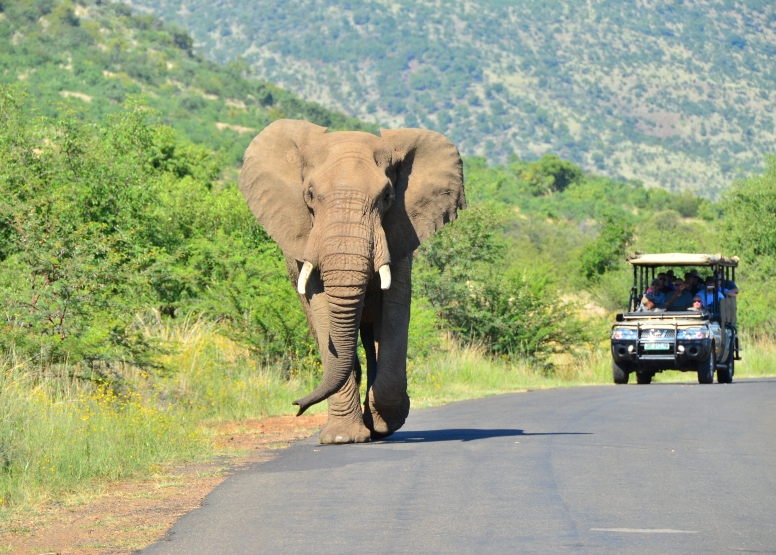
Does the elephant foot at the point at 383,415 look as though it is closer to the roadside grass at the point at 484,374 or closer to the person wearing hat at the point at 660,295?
the roadside grass at the point at 484,374

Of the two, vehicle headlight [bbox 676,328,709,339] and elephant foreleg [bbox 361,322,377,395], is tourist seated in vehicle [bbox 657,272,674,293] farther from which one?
elephant foreleg [bbox 361,322,377,395]

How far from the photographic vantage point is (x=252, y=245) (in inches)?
1109

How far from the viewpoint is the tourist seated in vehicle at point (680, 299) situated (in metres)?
27.6

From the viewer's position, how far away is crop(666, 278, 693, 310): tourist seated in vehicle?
2764cm

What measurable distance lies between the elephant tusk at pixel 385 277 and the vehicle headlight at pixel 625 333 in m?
14.5

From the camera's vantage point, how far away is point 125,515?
9.60 meters

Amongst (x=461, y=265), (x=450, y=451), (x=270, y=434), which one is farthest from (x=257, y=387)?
(x=461, y=265)

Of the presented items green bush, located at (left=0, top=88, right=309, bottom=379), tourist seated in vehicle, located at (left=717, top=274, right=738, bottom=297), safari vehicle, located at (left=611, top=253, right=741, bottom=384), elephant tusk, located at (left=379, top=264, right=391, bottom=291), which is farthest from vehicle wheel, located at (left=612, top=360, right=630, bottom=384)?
elephant tusk, located at (left=379, top=264, right=391, bottom=291)

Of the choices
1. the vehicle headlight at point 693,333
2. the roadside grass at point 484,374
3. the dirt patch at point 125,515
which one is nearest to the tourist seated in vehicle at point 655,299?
the vehicle headlight at point 693,333

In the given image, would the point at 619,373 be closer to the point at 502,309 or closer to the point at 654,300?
the point at 654,300

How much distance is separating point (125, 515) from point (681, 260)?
64.1 ft

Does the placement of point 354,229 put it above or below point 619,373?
above

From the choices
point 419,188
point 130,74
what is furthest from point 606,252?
point 130,74

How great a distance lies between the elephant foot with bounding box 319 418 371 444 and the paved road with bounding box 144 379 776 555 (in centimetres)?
20
